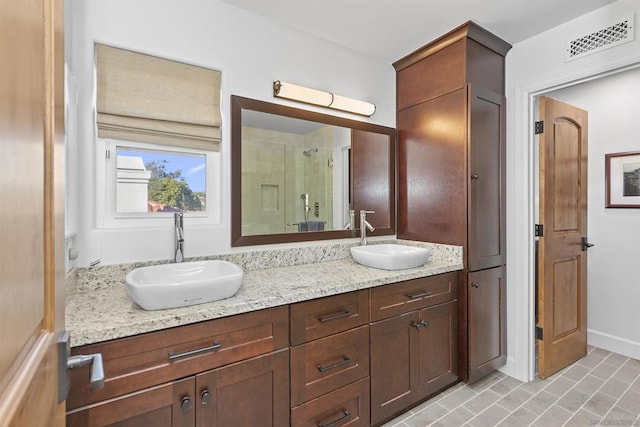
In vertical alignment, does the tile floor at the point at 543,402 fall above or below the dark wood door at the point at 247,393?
below

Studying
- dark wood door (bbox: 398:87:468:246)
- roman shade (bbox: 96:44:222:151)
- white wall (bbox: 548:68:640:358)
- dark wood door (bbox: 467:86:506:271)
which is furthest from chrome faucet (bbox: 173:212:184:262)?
white wall (bbox: 548:68:640:358)

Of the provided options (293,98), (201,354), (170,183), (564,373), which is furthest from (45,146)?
(564,373)

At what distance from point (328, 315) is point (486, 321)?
1.36 meters

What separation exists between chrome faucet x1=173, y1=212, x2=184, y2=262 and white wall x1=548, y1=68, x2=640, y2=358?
3.19 metres

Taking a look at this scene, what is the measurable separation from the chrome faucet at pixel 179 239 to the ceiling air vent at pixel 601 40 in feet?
8.67

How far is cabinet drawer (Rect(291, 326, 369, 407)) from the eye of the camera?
4.78ft

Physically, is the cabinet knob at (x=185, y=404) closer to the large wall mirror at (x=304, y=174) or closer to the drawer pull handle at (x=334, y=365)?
the drawer pull handle at (x=334, y=365)

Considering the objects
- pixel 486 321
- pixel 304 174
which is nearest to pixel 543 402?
pixel 486 321

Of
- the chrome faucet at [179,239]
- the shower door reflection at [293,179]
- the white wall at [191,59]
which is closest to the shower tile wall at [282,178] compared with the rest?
the shower door reflection at [293,179]

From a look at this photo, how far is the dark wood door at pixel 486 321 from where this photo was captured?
2148mm

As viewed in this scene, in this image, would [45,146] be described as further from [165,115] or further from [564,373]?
[564,373]

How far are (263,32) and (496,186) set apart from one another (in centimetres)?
196

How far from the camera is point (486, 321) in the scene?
2.25m

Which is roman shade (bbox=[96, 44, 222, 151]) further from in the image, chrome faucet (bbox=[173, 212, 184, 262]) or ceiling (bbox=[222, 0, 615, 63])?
ceiling (bbox=[222, 0, 615, 63])
